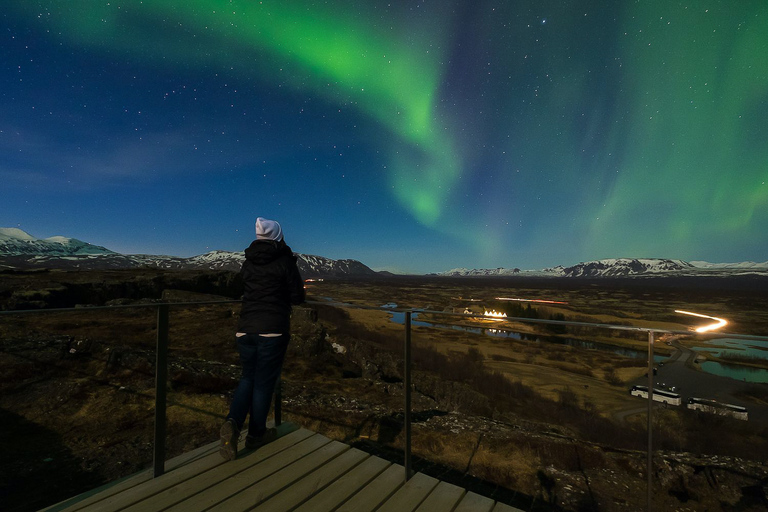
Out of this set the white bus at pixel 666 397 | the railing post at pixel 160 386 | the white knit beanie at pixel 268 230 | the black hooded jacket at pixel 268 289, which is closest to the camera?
the railing post at pixel 160 386

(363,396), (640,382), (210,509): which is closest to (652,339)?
(210,509)

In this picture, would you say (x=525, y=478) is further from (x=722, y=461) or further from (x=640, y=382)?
(x=640, y=382)

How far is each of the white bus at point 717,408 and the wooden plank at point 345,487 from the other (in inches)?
1349

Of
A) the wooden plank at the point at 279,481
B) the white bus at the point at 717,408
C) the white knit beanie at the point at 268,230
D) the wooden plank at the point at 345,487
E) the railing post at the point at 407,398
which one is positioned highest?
the white knit beanie at the point at 268,230

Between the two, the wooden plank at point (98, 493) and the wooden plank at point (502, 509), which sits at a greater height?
the wooden plank at point (98, 493)

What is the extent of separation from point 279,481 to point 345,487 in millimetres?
531

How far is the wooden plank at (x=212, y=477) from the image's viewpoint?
2438mm

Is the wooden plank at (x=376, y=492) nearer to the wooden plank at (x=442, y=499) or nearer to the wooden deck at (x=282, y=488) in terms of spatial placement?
the wooden deck at (x=282, y=488)

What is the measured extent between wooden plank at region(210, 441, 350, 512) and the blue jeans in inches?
22.5

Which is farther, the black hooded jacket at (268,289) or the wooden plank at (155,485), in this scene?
the black hooded jacket at (268,289)

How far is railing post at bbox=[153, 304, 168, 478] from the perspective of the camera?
2791 millimetres

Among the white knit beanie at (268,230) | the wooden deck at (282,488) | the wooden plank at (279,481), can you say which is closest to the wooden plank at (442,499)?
the wooden deck at (282,488)

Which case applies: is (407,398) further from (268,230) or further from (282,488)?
(268,230)

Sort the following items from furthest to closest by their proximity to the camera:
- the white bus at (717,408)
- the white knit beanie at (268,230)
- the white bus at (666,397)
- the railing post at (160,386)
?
the white bus at (666,397)
the white bus at (717,408)
the white knit beanie at (268,230)
the railing post at (160,386)
